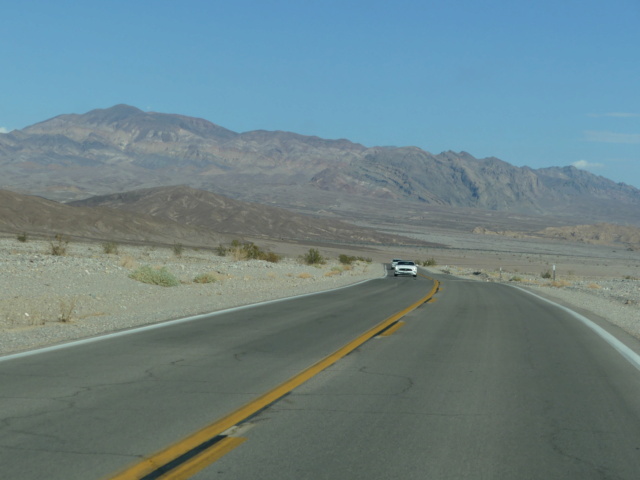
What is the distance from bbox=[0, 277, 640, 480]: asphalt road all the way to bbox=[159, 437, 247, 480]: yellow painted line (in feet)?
0.24

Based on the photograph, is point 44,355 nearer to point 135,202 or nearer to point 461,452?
point 461,452

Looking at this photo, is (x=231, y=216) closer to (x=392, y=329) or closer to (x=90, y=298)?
(x=90, y=298)

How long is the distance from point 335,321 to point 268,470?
10.3 meters

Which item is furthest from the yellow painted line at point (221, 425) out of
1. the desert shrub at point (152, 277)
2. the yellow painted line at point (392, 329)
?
the desert shrub at point (152, 277)

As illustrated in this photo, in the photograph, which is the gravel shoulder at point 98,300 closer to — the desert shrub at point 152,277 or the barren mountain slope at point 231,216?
the desert shrub at point 152,277

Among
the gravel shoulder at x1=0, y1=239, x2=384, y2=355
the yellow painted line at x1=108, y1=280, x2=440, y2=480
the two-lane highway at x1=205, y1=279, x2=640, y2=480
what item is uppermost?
the two-lane highway at x1=205, y1=279, x2=640, y2=480

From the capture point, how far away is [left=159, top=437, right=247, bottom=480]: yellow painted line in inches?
204

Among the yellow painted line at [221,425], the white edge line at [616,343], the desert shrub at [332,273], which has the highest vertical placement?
the white edge line at [616,343]

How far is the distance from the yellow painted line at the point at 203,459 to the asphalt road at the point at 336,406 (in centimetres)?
7

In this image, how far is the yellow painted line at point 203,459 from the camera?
5188mm

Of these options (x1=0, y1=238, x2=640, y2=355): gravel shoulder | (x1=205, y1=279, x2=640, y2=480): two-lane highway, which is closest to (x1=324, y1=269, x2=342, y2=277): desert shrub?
(x1=0, y1=238, x2=640, y2=355): gravel shoulder

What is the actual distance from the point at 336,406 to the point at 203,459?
2.10 meters

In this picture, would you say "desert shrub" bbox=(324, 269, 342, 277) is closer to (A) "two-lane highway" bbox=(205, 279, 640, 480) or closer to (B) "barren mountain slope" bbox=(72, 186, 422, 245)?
(A) "two-lane highway" bbox=(205, 279, 640, 480)

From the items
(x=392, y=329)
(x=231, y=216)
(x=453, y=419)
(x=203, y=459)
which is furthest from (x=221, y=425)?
(x=231, y=216)
